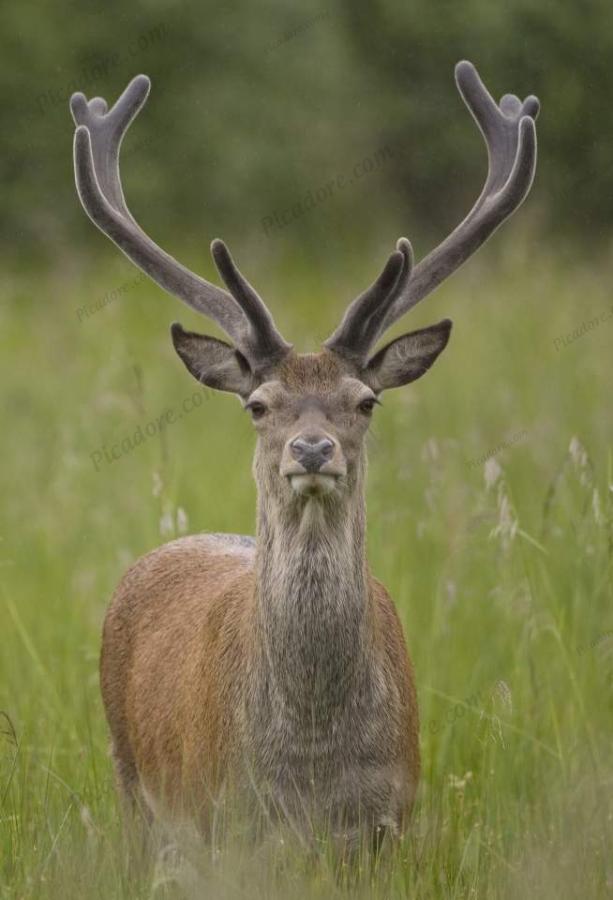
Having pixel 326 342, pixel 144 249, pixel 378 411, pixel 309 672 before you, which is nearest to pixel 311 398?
pixel 326 342

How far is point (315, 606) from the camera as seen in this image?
16.5 ft


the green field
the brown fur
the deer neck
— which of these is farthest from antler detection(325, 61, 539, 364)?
the green field

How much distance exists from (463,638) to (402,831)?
6.39ft

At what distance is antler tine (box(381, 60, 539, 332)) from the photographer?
5.46 metres

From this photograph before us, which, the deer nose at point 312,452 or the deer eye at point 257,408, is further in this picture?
the deer eye at point 257,408

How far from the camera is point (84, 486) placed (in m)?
9.39

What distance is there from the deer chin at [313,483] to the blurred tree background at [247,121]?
12.5 meters

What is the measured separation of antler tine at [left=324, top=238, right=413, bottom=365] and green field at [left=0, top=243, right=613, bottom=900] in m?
0.71

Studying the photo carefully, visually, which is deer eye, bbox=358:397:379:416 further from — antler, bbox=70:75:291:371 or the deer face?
antler, bbox=70:75:291:371

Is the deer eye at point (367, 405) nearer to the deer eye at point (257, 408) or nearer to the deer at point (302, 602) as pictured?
the deer at point (302, 602)

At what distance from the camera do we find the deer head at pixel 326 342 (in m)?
4.97

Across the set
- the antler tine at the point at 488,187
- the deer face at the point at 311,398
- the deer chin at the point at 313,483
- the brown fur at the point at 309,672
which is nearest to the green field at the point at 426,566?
the brown fur at the point at 309,672

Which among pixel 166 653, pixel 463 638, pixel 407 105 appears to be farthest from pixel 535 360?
pixel 407 105

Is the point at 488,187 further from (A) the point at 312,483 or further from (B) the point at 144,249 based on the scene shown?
(A) the point at 312,483
